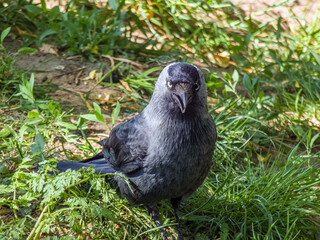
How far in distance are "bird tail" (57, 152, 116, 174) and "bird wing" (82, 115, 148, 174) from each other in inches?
0.9

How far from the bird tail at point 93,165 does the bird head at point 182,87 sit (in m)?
0.67

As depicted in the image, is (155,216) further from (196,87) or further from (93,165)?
(196,87)

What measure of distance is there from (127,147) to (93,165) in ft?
0.90

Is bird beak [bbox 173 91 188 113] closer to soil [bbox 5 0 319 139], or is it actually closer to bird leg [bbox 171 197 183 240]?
bird leg [bbox 171 197 183 240]

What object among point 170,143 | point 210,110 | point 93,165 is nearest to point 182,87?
point 170,143

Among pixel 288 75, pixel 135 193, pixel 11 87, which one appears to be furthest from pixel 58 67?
pixel 288 75

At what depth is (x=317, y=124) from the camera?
167 inches

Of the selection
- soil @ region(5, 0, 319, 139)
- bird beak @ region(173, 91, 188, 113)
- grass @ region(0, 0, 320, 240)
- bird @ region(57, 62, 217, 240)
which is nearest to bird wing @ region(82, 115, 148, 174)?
bird @ region(57, 62, 217, 240)

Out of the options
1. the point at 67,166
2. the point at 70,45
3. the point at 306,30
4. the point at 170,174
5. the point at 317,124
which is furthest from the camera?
the point at 306,30

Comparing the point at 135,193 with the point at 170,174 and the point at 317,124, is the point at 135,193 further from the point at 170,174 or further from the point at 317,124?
the point at 317,124

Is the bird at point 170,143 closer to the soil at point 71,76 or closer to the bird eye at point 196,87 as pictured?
the bird eye at point 196,87

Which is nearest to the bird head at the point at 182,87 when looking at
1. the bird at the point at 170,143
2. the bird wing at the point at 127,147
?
the bird at the point at 170,143

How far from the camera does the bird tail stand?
3.12 metres

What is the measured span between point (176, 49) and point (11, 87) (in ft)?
6.00
